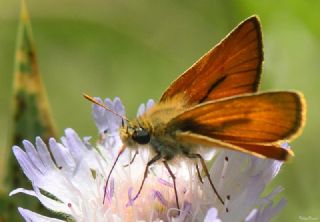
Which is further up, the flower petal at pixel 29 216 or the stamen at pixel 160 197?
the flower petal at pixel 29 216

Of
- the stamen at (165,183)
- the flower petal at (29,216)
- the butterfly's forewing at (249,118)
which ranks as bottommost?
the stamen at (165,183)

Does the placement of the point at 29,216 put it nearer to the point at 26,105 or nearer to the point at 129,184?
the point at 129,184

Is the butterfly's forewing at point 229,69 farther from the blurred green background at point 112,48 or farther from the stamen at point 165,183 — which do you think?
the blurred green background at point 112,48

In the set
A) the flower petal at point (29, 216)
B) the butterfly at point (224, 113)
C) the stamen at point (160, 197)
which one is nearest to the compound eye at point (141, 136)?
the butterfly at point (224, 113)

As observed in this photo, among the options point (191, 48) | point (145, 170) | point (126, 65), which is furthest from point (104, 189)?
point (126, 65)

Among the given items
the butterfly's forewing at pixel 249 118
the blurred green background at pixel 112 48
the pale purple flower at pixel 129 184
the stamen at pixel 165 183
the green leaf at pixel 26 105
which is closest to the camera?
the butterfly's forewing at pixel 249 118
